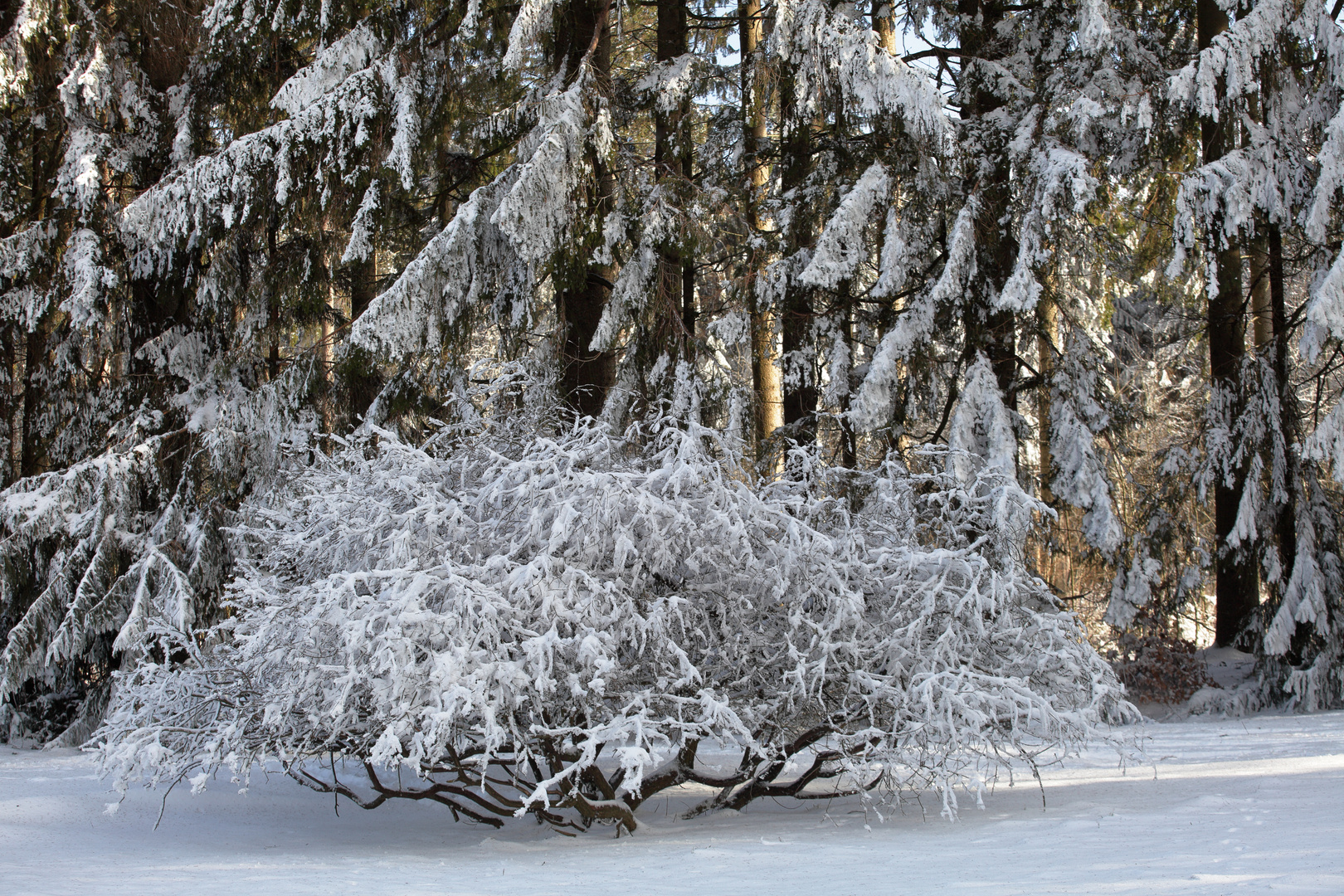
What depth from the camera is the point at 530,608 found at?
4656 millimetres

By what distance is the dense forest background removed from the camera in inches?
341

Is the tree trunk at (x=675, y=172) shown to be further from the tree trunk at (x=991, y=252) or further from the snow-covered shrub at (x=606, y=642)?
the snow-covered shrub at (x=606, y=642)

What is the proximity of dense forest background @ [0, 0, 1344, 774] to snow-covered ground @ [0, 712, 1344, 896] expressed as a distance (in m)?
2.72

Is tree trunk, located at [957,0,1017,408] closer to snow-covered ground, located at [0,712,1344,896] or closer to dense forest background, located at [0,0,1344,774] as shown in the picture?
dense forest background, located at [0,0,1344,774]

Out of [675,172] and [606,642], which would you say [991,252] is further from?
[606,642]

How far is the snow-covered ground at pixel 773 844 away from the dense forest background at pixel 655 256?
8.94 feet

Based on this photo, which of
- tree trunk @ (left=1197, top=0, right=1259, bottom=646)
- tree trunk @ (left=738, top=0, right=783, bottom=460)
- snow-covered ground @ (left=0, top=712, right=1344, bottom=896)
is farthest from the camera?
tree trunk @ (left=1197, top=0, right=1259, bottom=646)

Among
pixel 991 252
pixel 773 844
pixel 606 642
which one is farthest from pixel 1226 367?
pixel 606 642

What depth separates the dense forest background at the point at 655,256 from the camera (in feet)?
28.4

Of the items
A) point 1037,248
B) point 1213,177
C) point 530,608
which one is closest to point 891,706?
point 530,608

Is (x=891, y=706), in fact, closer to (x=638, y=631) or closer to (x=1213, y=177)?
(x=638, y=631)

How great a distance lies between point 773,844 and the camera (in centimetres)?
475

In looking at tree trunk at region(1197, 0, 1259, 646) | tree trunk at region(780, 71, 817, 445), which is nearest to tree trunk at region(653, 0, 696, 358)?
tree trunk at region(780, 71, 817, 445)

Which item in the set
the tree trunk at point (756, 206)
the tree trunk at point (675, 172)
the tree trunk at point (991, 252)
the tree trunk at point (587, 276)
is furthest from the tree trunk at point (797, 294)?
Answer: the tree trunk at point (587, 276)
